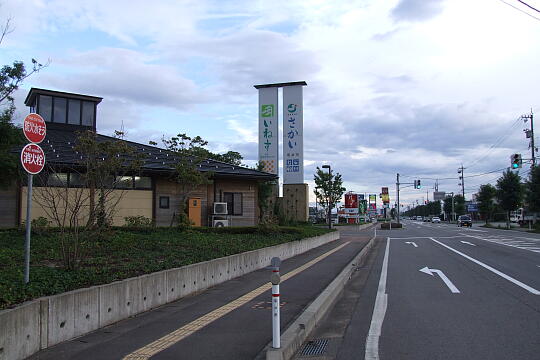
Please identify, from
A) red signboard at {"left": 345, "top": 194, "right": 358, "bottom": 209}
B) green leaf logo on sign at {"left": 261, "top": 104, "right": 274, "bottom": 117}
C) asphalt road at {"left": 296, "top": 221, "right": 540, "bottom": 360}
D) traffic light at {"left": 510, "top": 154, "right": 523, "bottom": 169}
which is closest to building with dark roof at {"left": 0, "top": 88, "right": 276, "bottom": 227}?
A: green leaf logo on sign at {"left": 261, "top": 104, "right": 274, "bottom": 117}

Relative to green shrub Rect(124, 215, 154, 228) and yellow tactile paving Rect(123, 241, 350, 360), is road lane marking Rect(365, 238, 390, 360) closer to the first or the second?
yellow tactile paving Rect(123, 241, 350, 360)

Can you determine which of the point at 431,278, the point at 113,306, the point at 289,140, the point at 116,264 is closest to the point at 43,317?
the point at 113,306

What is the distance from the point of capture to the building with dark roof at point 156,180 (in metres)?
23.8

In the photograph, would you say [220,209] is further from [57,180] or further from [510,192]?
[510,192]

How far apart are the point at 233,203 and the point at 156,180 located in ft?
17.8

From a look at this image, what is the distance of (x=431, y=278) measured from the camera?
12.7 meters

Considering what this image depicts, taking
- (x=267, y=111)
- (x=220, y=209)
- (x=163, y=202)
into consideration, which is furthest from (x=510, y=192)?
(x=163, y=202)

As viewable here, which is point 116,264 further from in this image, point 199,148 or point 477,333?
point 199,148

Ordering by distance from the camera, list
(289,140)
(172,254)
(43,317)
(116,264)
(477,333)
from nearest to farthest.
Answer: (43,317) → (477,333) → (116,264) → (172,254) → (289,140)

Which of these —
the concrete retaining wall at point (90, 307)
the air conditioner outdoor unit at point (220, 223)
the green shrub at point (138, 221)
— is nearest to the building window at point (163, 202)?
the air conditioner outdoor unit at point (220, 223)

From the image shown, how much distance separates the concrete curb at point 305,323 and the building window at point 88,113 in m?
21.9

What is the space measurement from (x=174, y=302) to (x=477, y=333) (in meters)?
5.68

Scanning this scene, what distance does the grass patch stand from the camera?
6621mm

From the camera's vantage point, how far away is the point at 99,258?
1038 centimetres
